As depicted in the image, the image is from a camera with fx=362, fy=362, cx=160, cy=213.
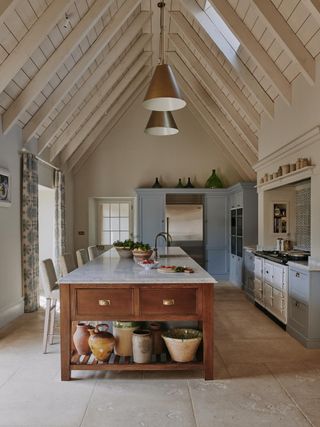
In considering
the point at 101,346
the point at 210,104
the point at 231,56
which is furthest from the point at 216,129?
the point at 101,346

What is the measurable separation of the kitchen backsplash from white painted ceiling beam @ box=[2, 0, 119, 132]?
11.6 feet

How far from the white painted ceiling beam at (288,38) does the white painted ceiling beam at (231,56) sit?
1.17m

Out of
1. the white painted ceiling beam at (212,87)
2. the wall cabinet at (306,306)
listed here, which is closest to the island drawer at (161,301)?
the wall cabinet at (306,306)

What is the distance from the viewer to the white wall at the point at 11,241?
4.58m

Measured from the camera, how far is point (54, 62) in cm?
429

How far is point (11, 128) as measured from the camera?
4.76 meters

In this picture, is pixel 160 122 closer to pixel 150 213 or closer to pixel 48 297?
pixel 48 297

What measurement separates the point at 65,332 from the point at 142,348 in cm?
63

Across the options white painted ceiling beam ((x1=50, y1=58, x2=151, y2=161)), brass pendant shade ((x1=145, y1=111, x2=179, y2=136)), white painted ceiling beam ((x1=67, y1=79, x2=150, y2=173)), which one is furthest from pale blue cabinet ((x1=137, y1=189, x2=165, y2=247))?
brass pendant shade ((x1=145, y1=111, x2=179, y2=136))

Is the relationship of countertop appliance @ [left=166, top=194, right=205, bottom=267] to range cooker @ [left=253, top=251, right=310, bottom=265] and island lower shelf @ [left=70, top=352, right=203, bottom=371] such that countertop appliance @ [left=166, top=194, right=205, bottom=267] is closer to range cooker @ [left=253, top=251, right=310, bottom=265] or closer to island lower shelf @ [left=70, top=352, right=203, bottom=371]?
range cooker @ [left=253, top=251, right=310, bottom=265]

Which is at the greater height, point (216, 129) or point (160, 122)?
point (216, 129)

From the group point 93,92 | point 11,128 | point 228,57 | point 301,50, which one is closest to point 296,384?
point 301,50

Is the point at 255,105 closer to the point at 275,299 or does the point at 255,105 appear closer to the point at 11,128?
the point at 275,299

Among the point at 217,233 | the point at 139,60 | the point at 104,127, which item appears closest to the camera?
the point at 139,60
